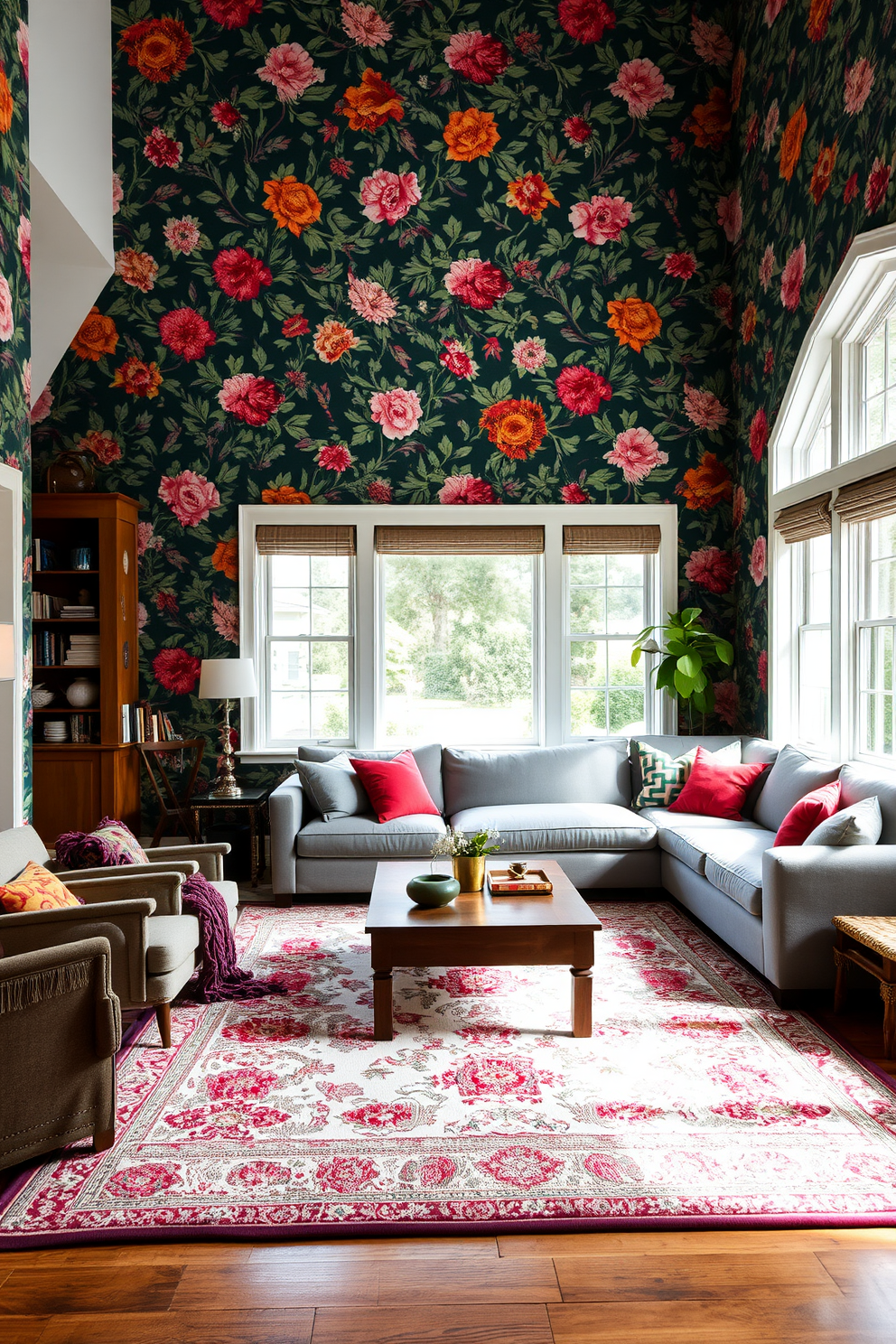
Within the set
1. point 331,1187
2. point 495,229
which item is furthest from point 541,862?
point 495,229

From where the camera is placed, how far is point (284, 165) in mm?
6434

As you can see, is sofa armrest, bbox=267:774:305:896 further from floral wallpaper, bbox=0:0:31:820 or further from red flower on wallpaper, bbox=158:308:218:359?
red flower on wallpaper, bbox=158:308:218:359

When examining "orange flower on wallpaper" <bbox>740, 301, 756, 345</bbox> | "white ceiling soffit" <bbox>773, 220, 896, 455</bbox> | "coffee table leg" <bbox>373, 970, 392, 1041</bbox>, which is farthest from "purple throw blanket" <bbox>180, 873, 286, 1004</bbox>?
"orange flower on wallpaper" <bbox>740, 301, 756, 345</bbox>

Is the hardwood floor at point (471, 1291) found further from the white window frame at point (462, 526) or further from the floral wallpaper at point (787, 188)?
the white window frame at point (462, 526)

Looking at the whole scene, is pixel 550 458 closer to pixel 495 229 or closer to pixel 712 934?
pixel 495 229

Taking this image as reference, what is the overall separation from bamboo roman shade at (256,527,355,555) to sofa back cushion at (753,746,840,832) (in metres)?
3.06

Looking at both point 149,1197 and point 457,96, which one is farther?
point 457,96

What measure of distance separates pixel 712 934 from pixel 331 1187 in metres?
2.80

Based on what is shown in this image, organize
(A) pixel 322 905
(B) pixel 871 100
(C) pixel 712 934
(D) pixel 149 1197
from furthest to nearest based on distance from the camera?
1. (A) pixel 322 905
2. (C) pixel 712 934
3. (B) pixel 871 100
4. (D) pixel 149 1197

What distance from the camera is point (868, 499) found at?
4.65 m

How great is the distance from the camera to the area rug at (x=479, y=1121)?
2.42 metres

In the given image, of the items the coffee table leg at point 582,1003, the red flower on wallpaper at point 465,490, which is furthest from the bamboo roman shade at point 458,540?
the coffee table leg at point 582,1003

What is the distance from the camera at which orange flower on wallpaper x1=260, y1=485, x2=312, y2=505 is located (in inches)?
256

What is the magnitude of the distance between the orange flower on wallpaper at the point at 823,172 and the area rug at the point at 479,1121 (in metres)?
4.02
